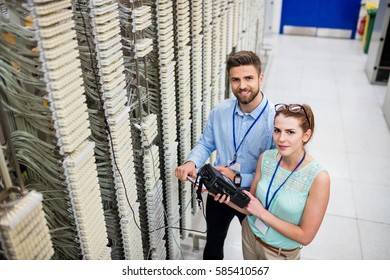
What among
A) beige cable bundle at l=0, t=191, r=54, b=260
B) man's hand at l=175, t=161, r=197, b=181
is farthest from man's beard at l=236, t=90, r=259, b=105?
beige cable bundle at l=0, t=191, r=54, b=260

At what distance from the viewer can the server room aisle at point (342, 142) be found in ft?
10.0

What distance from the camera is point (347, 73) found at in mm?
7023

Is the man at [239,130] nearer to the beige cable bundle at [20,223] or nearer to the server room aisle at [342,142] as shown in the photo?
the beige cable bundle at [20,223]

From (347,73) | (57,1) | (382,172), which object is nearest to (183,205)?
(57,1)

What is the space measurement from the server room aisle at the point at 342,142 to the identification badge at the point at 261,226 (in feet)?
3.85

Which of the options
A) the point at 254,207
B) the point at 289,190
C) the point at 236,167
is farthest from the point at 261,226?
the point at 236,167

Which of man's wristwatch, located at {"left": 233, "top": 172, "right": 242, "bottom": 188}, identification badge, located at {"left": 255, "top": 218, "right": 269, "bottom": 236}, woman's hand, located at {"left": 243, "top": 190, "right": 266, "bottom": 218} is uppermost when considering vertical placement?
woman's hand, located at {"left": 243, "top": 190, "right": 266, "bottom": 218}

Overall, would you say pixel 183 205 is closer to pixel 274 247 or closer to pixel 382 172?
pixel 274 247

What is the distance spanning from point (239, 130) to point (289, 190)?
1.69 feet

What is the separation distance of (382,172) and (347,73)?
11.7ft

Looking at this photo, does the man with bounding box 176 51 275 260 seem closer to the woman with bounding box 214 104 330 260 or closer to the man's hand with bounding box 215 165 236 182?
the man's hand with bounding box 215 165 236 182

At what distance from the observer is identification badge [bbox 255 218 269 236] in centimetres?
180

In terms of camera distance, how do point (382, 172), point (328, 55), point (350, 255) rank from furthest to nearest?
point (328, 55) < point (382, 172) < point (350, 255)

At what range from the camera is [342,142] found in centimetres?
461
